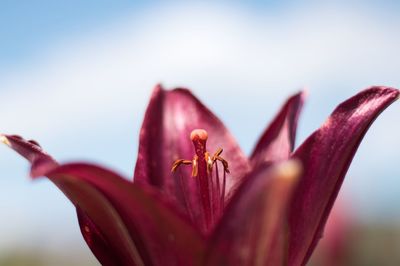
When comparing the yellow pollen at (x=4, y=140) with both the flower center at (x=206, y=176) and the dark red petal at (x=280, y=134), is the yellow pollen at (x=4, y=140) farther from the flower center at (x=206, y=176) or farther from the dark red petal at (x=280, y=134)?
the dark red petal at (x=280, y=134)

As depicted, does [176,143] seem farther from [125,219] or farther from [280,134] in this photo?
[125,219]

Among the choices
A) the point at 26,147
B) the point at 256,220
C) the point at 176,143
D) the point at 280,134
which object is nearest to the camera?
the point at 256,220

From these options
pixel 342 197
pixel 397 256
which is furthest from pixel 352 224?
pixel 397 256

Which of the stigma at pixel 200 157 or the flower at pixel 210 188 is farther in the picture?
the stigma at pixel 200 157

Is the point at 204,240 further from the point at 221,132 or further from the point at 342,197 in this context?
the point at 342,197

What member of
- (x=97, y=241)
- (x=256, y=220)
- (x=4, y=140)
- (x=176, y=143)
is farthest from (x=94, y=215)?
(x=176, y=143)

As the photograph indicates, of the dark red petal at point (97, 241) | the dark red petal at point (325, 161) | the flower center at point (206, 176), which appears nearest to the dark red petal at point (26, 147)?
the dark red petal at point (97, 241)
